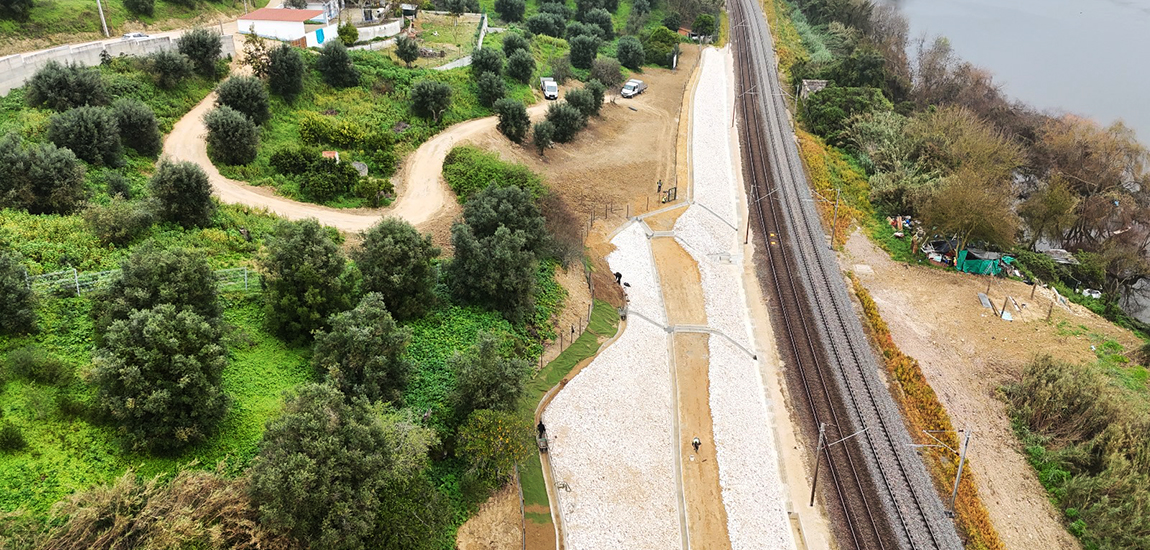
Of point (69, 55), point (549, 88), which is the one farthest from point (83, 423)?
point (549, 88)

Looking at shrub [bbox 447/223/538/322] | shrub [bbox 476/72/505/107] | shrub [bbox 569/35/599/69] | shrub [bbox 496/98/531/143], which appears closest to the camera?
shrub [bbox 447/223/538/322]

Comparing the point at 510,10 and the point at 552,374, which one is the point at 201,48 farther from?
the point at 510,10

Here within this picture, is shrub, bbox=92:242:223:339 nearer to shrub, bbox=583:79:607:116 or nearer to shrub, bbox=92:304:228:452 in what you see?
shrub, bbox=92:304:228:452

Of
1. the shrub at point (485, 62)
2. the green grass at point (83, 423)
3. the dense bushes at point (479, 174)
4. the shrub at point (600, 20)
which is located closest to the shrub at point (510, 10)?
the shrub at point (600, 20)

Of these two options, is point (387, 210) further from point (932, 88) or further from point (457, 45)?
point (932, 88)

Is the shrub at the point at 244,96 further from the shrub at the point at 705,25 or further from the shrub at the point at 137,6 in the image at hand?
the shrub at the point at 705,25

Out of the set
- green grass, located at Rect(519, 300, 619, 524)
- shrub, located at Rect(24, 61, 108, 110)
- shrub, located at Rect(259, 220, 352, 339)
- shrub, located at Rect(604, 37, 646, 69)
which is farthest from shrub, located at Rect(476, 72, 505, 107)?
shrub, located at Rect(259, 220, 352, 339)

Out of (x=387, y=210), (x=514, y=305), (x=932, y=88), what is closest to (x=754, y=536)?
(x=514, y=305)

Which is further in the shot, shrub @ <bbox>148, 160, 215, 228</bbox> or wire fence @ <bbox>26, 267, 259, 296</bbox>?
shrub @ <bbox>148, 160, 215, 228</bbox>
